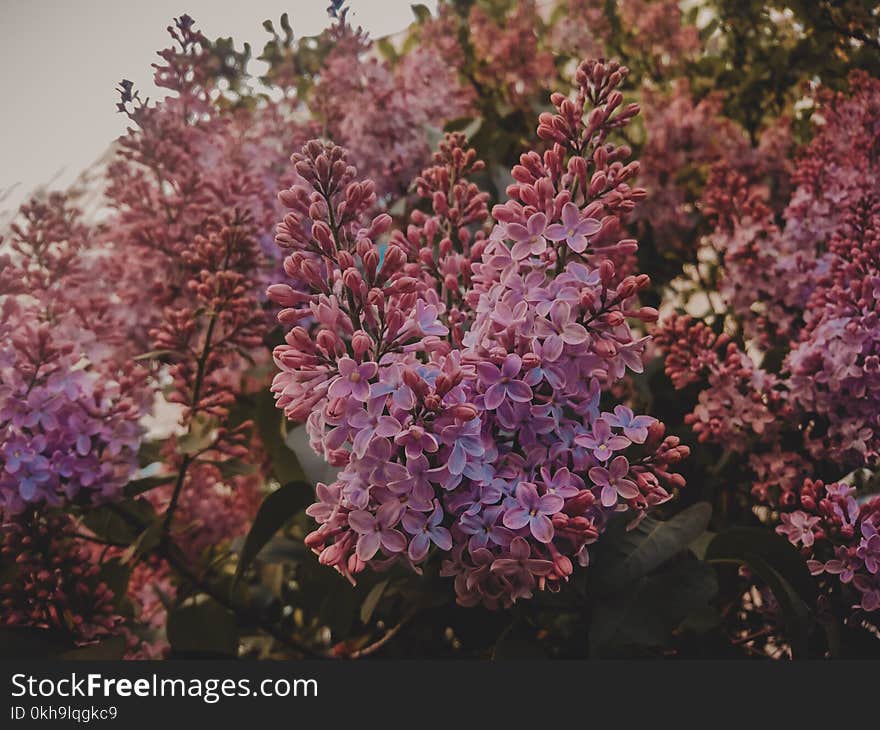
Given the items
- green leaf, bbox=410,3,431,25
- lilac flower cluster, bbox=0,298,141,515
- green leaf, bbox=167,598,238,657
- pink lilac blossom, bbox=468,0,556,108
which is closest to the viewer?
lilac flower cluster, bbox=0,298,141,515

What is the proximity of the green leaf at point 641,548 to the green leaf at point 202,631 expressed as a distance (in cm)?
51

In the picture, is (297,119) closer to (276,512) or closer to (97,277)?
(97,277)

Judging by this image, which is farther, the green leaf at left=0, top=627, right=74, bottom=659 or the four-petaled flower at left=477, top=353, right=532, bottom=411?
the green leaf at left=0, top=627, right=74, bottom=659

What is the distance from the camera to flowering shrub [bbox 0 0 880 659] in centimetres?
52

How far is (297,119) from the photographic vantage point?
4.40ft

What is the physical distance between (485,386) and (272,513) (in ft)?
1.23

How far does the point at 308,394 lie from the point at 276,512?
0.32m

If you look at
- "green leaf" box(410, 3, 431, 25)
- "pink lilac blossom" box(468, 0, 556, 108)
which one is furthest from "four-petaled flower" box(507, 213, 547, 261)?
"green leaf" box(410, 3, 431, 25)

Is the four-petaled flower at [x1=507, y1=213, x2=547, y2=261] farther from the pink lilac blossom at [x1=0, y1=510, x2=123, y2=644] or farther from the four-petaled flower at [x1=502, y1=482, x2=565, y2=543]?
the pink lilac blossom at [x1=0, y1=510, x2=123, y2=644]

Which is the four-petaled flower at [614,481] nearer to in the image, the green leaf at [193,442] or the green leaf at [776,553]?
the green leaf at [776,553]

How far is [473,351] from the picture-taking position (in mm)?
536

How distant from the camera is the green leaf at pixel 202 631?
0.88 m

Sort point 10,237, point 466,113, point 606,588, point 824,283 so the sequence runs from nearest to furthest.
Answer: point 606,588
point 824,283
point 10,237
point 466,113

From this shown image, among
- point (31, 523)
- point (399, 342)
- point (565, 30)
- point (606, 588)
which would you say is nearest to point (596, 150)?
point (399, 342)
